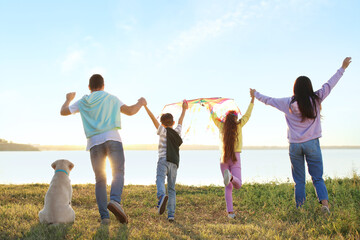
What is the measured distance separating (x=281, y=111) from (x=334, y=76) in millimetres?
1249

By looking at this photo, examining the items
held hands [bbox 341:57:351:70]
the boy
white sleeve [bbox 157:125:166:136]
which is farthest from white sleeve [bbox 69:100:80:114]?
held hands [bbox 341:57:351:70]

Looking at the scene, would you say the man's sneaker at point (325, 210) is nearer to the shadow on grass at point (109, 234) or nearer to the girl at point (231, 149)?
the girl at point (231, 149)

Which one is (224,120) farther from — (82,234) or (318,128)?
(82,234)

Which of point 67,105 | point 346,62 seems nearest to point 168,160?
point 67,105

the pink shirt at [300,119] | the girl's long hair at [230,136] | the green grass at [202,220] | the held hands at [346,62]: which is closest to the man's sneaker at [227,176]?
the girl's long hair at [230,136]

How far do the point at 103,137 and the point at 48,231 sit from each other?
171 cm

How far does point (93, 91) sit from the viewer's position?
576 centimetres

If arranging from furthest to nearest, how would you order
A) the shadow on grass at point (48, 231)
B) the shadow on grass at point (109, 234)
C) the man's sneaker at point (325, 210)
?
the man's sneaker at point (325, 210) < the shadow on grass at point (48, 231) < the shadow on grass at point (109, 234)

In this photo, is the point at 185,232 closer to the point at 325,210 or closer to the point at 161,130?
the point at 161,130

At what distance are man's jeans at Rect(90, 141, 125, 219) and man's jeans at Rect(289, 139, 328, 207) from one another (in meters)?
3.51

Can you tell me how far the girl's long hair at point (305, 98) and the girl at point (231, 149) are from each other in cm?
102

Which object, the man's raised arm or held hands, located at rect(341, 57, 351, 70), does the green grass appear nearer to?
the man's raised arm

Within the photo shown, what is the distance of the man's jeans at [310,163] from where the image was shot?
240 inches

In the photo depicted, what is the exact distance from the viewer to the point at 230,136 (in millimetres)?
6633
